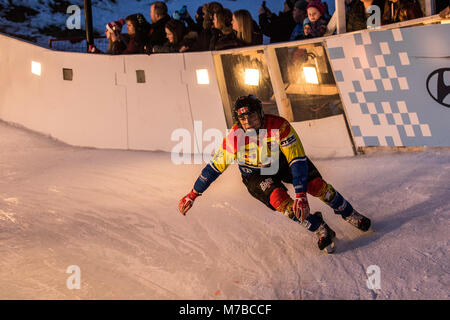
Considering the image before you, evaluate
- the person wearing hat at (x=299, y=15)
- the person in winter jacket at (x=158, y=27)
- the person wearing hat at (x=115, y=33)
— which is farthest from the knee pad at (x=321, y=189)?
the person wearing hat at (x=115, y=33)

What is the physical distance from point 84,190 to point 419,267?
5.12m

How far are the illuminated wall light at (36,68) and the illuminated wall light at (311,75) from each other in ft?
20.0

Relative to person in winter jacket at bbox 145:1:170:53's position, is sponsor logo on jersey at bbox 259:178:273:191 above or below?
below

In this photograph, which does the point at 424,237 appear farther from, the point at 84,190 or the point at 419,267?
the point at 84,190

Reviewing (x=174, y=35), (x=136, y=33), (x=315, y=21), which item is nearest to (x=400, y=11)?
(x=315, y=21)

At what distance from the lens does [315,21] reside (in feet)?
26.4

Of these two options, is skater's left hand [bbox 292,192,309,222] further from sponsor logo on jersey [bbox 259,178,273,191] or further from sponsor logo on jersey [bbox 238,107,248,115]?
sponsor logo on jersey [bbox 238,107,248,115]

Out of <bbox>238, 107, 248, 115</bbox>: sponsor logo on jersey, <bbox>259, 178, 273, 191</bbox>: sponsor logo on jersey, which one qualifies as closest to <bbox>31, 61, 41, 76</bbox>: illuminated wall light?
<bbox>238, 107, 248, 115</bbox>: sponsor logo on jersey

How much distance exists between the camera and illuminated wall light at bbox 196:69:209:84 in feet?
30.5

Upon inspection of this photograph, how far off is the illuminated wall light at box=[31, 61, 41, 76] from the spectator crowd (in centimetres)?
125

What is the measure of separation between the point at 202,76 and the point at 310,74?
2148 millimetres

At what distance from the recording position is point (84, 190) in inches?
301

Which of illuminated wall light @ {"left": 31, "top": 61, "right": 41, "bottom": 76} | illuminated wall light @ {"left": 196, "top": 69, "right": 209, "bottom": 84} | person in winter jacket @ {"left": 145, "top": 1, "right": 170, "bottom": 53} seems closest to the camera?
illuminated wall light @ {"left": 196, "top": 69, "right": 209, "bottom": 84}

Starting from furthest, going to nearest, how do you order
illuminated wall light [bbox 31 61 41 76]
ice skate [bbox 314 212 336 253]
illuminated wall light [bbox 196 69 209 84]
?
illuminated wall light [bbox 31 61 41 76] < illuminated wall light [bbox 196 69 209 84] < ice skate [bbox 314 212 336 253]
